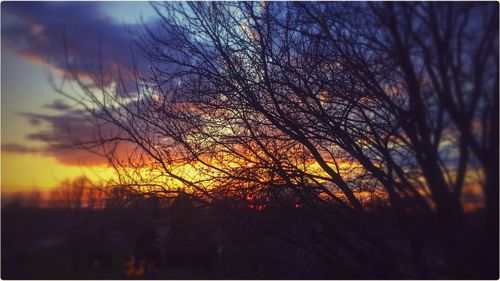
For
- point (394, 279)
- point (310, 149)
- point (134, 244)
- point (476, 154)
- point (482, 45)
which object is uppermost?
point (482, 45)

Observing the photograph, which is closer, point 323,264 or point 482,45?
point 482,45

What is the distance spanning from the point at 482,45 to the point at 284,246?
374 centimetres

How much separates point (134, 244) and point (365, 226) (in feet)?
9.75

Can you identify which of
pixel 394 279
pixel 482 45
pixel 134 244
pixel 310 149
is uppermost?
pixel 482 45

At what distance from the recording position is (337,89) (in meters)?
7.21

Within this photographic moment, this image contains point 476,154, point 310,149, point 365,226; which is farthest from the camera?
point 310,149

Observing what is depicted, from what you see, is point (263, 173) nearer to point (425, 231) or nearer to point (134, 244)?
point (134, 244)

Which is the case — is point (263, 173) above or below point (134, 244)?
above

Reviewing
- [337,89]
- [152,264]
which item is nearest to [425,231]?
[337,89]

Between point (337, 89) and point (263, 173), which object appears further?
point (263, 173)

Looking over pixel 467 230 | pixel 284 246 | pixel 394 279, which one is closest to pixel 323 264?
pixel 284 246

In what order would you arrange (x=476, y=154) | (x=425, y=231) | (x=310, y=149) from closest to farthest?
(x=476, y=154), (x=425, y=231), (x=310, y=149)

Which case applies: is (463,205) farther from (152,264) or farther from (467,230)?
(152,264)

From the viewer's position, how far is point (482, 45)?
5.53 m
